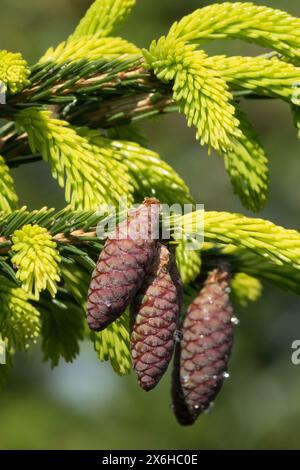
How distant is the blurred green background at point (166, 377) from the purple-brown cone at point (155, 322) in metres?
3.02

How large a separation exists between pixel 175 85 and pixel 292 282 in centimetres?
34

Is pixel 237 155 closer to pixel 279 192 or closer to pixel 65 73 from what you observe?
pixel 65 73

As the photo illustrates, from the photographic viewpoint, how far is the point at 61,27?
16.4 feet

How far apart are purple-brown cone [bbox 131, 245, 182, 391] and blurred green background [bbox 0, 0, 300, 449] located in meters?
3.02

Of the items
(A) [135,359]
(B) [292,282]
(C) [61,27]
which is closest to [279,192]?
(C) [61,27]

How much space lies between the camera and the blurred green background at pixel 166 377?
4305 millimetres

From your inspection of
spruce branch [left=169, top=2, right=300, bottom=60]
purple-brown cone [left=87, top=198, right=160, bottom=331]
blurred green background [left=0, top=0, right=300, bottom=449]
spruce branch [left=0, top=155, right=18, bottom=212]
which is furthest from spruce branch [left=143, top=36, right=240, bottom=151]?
blurred green background [left=0, top=0, right=300, bottom=449]

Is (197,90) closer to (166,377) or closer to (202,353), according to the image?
(202,353)

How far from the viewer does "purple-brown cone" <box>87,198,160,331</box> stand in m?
1.08

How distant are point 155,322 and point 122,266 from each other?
8 cm

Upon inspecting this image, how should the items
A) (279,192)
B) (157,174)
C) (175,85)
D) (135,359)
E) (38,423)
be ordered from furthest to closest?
(279,192)
(38,423)
(157,174)
(175,85)
(135,359)

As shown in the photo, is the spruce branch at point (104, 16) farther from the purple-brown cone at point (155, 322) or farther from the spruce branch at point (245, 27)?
the purple-brown cone at point (155, 322)

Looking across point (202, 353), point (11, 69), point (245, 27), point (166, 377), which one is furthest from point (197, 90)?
point (166, 377)

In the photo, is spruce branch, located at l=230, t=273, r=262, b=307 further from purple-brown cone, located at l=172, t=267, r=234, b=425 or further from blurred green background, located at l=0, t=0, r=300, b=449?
blurred green background, located at l=0, t=0, r=300, b=449
